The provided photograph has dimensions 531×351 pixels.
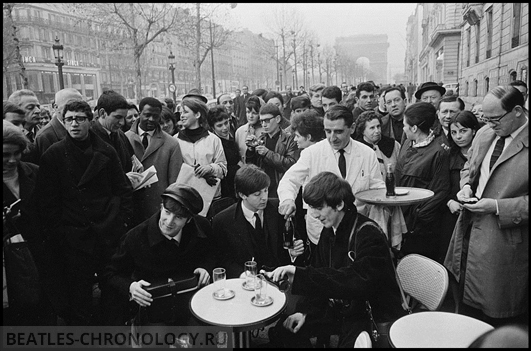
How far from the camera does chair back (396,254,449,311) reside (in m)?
2.91

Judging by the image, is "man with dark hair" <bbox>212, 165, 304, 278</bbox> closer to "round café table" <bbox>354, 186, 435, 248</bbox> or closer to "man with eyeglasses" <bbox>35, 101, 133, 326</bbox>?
"round café table" <bbox>354, 186, 435, 248</bbox>

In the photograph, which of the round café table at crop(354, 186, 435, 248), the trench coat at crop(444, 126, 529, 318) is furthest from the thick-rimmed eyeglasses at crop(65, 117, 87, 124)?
the trench coat at crop(444, 126, 529, 318)

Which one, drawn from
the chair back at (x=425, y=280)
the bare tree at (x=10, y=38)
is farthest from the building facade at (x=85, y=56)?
the chair back at (x=425, y=280)

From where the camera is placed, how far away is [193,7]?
26250mm

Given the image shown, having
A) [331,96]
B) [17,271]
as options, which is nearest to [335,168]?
[17,271]

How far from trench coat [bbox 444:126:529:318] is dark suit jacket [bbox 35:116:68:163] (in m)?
3.85

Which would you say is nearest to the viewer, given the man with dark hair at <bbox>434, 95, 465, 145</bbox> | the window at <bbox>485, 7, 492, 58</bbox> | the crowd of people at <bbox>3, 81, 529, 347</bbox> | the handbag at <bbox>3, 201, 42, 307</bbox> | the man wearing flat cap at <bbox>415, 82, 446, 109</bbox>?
the handbag at <bbox>3, 201, 42, 307</bbox>

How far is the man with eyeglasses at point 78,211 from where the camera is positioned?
358 centimetres

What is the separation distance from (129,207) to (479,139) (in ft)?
10.5

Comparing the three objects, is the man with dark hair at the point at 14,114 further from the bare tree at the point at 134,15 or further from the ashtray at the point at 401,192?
the bare tree at the point at 134,15

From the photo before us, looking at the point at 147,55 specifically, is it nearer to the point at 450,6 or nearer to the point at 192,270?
the point at 450,6

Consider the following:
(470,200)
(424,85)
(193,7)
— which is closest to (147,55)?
(193,7)

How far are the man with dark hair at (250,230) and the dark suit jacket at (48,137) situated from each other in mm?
1817

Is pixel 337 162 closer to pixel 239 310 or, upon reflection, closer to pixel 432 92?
pixel 239 310
